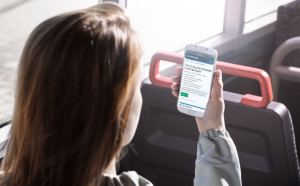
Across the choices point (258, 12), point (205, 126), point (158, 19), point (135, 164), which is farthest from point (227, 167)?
point (258, 12)

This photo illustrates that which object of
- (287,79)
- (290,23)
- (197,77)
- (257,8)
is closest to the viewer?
(197,77)

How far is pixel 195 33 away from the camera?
96.3 inches

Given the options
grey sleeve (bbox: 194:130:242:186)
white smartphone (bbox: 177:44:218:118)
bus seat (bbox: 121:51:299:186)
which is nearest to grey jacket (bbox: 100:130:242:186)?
grey sleeve (bbox: 194:130:242:186)

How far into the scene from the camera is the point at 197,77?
1018 mm

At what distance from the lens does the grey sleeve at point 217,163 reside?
82 cm

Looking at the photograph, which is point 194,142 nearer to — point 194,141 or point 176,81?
point 194,141

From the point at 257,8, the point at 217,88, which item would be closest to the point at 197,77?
the point at 217,88

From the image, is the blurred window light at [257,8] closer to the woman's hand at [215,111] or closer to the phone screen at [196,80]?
the phone screen at [196,80]

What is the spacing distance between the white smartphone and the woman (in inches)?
14.2

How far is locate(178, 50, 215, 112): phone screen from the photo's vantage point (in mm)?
1006

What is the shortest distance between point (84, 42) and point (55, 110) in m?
0.13

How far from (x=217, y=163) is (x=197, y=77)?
29cm

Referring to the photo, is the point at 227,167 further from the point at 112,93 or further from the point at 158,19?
the point at 158,19

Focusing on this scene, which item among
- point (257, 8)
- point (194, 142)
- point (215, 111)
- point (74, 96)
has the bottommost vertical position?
point (194, 142)
